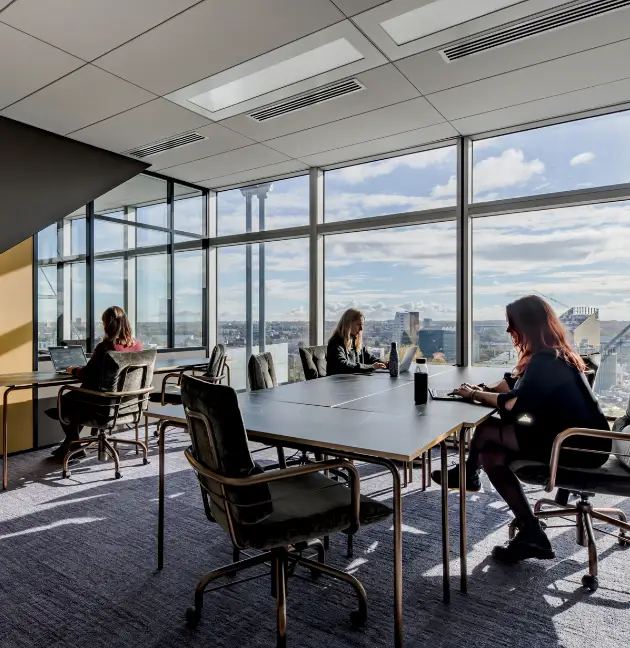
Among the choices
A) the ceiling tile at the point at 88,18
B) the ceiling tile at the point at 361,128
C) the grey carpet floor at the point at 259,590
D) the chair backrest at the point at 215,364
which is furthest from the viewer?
the chair backrest at the point at 215,364

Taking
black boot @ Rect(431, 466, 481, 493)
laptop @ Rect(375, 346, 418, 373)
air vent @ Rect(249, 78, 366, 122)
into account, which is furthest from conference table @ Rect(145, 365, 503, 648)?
air vent @ Rect(249, 78, 366, 122)

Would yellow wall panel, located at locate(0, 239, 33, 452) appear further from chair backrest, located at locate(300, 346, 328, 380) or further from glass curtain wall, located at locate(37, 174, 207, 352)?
chair backrest, located at locate(300, 346, 328, 380)

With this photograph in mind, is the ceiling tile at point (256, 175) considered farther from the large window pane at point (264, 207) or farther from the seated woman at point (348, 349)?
the seated woman at point (348, 349)

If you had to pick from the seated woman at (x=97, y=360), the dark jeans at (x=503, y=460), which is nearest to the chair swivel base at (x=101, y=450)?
the seated woman at (x=97, y=360)

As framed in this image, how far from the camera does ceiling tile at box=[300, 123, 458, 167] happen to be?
15.0 ft

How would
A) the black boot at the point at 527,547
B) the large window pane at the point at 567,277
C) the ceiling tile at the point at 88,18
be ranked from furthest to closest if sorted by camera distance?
the large window pane at the point at 567,277
the ceiling tile at the point at 88,18
the black boot at the point at 527,547

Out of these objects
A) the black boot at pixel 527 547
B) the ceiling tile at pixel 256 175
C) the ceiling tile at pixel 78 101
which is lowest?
the black boot at pixel 527 547

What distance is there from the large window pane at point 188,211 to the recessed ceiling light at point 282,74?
2416 millimetres

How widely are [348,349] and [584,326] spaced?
214cm

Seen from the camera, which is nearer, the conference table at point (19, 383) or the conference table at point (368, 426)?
the conference table at point (368, 426)

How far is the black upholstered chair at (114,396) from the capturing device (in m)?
3.70

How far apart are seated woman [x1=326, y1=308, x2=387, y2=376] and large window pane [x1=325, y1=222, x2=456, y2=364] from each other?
29.6 inches

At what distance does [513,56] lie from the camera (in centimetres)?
322

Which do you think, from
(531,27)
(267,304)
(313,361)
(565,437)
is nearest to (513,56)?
(531,27)
